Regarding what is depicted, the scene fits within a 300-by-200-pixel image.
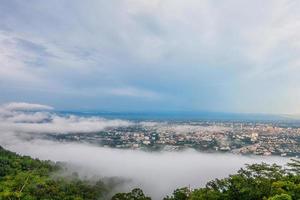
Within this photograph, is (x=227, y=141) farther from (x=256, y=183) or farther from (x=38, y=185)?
(x=256, y=183)

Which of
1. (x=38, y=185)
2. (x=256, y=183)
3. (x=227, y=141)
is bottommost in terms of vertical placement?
(x=38, y=185)

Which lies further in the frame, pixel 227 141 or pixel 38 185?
pixel 227 141

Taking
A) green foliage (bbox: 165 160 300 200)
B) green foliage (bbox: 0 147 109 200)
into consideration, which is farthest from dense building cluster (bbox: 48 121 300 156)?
green foliage (bbox: 165 160 300 200)

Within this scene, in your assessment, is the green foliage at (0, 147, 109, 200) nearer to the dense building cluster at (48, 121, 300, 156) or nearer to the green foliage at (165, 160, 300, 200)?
the green foliage at (165, 160, 300, 200)

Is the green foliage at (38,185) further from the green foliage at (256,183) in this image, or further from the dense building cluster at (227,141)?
the dense building cluster at (227,141)

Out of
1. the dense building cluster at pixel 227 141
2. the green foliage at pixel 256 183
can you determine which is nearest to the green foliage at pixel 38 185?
the green foliage at pixel 256 183

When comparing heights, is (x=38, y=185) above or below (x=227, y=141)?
below

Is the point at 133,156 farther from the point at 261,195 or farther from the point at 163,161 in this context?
the point at 261,195

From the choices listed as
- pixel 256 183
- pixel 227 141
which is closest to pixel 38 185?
pixel 256 183

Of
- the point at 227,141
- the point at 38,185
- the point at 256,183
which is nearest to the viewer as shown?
the point at 256,183
